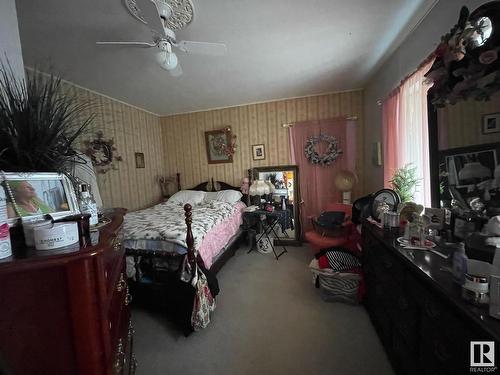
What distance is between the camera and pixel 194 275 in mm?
1759

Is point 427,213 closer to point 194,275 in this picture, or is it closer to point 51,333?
point 194,275

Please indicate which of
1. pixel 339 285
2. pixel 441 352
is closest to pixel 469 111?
pixel 441 352

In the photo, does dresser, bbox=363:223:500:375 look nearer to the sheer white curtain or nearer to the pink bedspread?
the sheer white curtain

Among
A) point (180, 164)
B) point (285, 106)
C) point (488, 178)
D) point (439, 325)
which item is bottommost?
point (439, 325)

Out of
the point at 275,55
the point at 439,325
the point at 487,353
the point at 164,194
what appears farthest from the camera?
the point at 164,194

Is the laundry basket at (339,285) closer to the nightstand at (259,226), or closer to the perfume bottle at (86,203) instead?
the nightstand at (259,226)

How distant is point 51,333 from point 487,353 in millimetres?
1300

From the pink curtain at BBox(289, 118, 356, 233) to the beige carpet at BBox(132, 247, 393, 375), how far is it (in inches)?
60.9

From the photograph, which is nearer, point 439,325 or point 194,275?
point 439,325

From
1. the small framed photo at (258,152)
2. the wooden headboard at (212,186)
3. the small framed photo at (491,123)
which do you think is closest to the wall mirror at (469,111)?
the small framed photo at (491,123)

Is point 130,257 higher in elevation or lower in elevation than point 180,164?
lower

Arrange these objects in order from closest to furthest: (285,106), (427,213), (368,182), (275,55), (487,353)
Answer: (487,353) → (427,213) → (275,55) → (368,182) → (285,106)

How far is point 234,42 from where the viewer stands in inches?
76.2

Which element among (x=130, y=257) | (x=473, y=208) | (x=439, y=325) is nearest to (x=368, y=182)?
(x=473, y=208)
